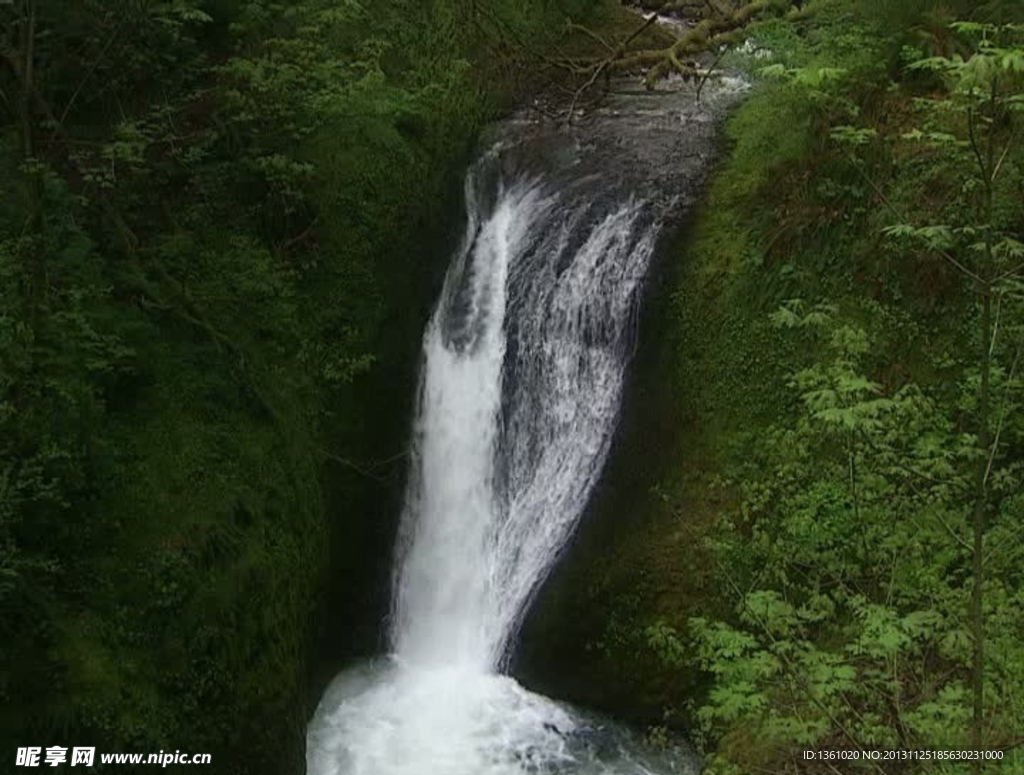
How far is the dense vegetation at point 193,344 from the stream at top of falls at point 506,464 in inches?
23.2

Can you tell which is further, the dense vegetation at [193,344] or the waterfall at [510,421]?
the waterfall at [510,421]

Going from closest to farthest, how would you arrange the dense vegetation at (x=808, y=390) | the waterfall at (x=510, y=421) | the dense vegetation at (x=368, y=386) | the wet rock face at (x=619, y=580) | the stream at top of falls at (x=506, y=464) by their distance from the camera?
1. the dense vegetation at (x=368, y=386)
2. the dense vegetation at (x=808, y=390)
3. the stream at top of falls at (x=506, y=464)
4. the wet rock face at (x=619, y=580)
5. the waterfall at (x=510, y=421)

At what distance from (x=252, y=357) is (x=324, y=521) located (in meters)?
1.93

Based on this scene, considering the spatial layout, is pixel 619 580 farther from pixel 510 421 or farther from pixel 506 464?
pixel 510 421

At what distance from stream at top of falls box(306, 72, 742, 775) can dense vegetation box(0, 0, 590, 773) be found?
0.59 meters

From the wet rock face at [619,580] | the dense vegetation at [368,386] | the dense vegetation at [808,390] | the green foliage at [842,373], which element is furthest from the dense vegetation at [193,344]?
the green foliage at [842,373]

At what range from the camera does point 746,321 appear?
9859mm

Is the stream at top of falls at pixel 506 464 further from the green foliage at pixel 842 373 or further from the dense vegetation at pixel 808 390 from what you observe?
the green foliage at pixel 842 373

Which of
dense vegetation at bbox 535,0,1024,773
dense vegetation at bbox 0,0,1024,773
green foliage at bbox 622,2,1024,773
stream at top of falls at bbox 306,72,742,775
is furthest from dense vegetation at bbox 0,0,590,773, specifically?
green foliage at bbox 622,2,1024,773

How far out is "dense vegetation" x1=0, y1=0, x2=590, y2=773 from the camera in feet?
22.2

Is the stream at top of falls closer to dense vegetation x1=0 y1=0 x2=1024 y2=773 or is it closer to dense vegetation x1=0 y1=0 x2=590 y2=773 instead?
dense vegetation x1=0 y1=0 x2=1024 y2=773

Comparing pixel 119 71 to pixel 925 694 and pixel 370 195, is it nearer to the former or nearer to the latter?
pixel 370 195

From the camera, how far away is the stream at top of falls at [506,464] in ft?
27.8

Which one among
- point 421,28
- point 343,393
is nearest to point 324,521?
Result: point 343,393
